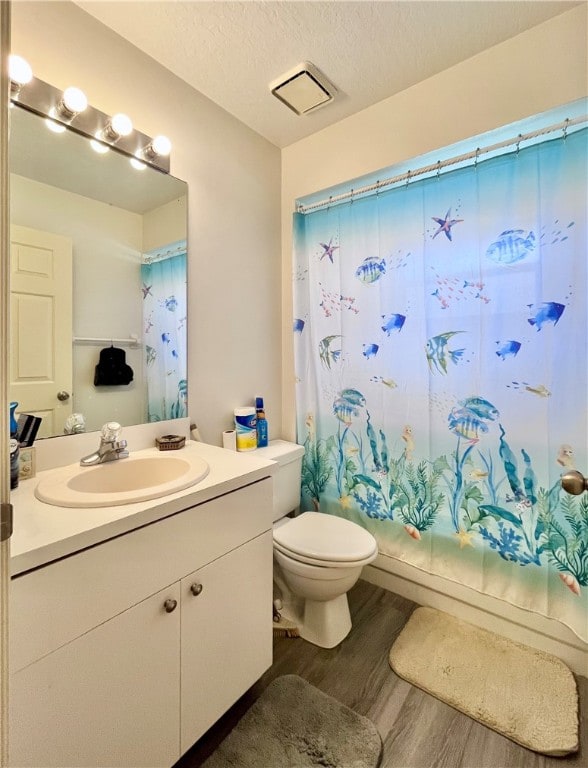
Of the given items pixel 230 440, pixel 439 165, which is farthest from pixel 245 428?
pixel 439 165

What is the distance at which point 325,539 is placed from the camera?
1.54 metres

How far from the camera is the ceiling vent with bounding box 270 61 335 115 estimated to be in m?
1.46

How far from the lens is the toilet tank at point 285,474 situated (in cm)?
172

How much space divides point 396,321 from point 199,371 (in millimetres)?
944

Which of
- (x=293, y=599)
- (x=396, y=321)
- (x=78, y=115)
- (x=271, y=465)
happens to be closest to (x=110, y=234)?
(x=78, y=115)

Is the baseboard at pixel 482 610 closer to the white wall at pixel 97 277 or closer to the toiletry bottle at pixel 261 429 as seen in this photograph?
the toiletry bottle at pixel 261 429

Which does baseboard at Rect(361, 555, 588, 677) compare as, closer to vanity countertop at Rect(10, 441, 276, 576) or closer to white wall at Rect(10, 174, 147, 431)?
vanity countertop at Rect(10, 441, 276, 576)

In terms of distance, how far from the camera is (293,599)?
5.34 feet

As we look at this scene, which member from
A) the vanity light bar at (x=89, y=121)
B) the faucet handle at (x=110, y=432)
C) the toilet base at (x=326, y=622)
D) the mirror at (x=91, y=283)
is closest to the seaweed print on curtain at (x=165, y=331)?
the mirror at (x=91, y=283)

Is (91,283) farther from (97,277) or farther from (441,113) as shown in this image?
(441,113)

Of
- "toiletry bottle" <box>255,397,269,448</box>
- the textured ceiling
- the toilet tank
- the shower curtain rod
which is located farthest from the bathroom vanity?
the textured ceiling

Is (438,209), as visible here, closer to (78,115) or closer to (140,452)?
(78,115)

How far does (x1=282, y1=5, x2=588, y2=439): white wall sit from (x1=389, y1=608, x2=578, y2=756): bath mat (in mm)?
1130

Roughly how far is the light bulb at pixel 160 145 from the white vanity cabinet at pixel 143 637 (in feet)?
4.40
